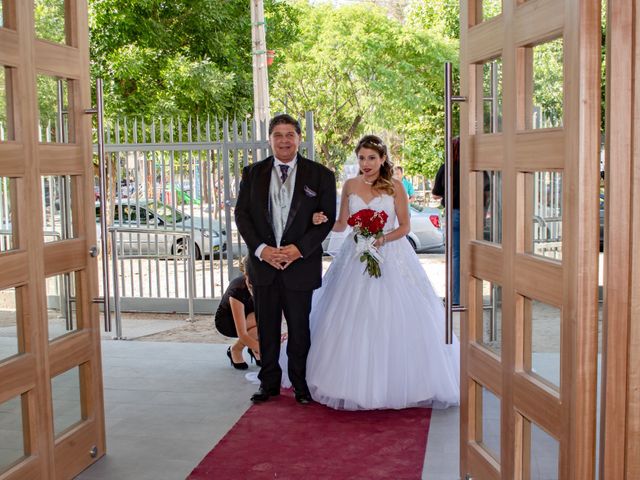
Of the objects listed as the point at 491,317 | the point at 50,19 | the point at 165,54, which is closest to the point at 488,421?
the point at 491,317

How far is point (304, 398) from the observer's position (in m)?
5.56

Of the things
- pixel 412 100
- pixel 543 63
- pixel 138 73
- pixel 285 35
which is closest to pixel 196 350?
pixel 543 63

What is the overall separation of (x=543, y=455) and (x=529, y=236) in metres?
0.79

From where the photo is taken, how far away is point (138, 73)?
45.8ft

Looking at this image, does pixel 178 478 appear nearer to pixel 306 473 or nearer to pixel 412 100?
pixel 306 473

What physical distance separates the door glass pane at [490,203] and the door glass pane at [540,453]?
764mm

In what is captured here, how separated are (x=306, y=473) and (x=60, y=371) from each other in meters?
1.34

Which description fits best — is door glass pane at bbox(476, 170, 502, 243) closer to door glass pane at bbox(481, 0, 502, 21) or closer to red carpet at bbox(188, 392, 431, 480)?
door glass pane at bbox(481, 0, 502, 21)

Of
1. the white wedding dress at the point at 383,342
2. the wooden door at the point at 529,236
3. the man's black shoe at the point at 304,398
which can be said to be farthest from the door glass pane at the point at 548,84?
the man's black shoe at the point at 304,398

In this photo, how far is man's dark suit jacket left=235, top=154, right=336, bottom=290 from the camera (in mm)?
5516

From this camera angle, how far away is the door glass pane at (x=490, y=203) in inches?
134

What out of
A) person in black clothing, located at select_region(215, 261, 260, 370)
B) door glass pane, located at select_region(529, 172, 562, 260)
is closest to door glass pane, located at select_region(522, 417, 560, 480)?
door glass pane, located at select_region(529, 172, 562, 260)

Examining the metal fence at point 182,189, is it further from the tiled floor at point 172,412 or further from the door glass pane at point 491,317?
the door glass pane at point 491,317

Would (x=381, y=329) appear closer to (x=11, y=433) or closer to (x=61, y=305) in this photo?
(x=61, y=305)
